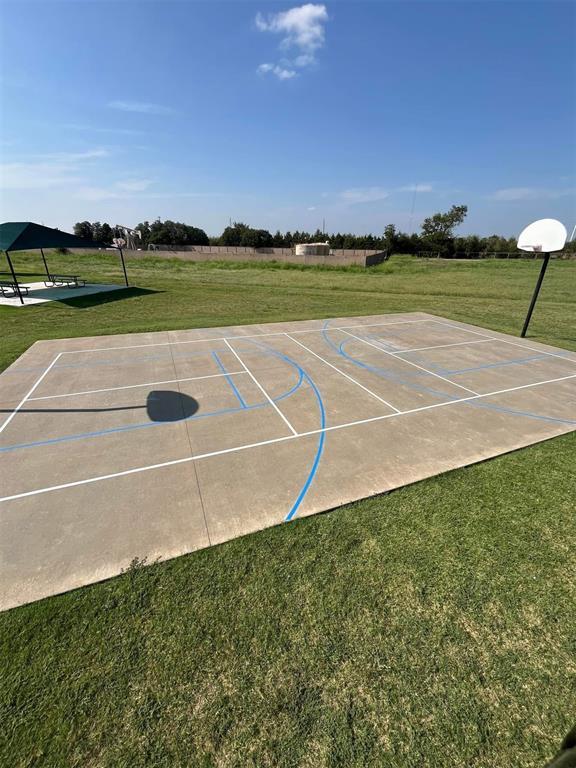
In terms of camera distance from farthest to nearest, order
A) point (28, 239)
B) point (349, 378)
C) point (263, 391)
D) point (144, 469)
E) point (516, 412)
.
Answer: point (28, 239) < point (349, 378) < point (263, 391) < point (516, 412) < point (144, 469)

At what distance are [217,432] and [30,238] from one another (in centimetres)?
2296

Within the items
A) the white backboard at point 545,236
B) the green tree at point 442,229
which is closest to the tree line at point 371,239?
the green tree at point 442,229

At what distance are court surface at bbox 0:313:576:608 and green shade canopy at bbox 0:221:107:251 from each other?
487 inches

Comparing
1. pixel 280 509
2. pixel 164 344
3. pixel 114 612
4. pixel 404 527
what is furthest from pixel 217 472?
pixel 164 344

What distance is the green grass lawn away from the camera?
285 cm

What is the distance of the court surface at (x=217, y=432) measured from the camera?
4.84 metres

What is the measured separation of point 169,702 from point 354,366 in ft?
31.1

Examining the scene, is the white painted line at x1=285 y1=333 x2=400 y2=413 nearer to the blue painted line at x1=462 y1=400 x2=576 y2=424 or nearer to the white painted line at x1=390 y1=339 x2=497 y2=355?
the blue painted line at x1=462 y1=400 x2=576 y2=424

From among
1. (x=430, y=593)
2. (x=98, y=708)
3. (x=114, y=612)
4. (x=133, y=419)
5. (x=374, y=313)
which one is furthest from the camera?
(x=374, y=313)

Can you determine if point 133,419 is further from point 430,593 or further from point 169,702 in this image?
point 430,593

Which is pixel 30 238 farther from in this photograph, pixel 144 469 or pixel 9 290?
pixel 144 469

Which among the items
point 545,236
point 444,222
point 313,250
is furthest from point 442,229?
point 545,236

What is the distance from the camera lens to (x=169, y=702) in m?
3.07

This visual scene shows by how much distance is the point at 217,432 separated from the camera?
726 cm
